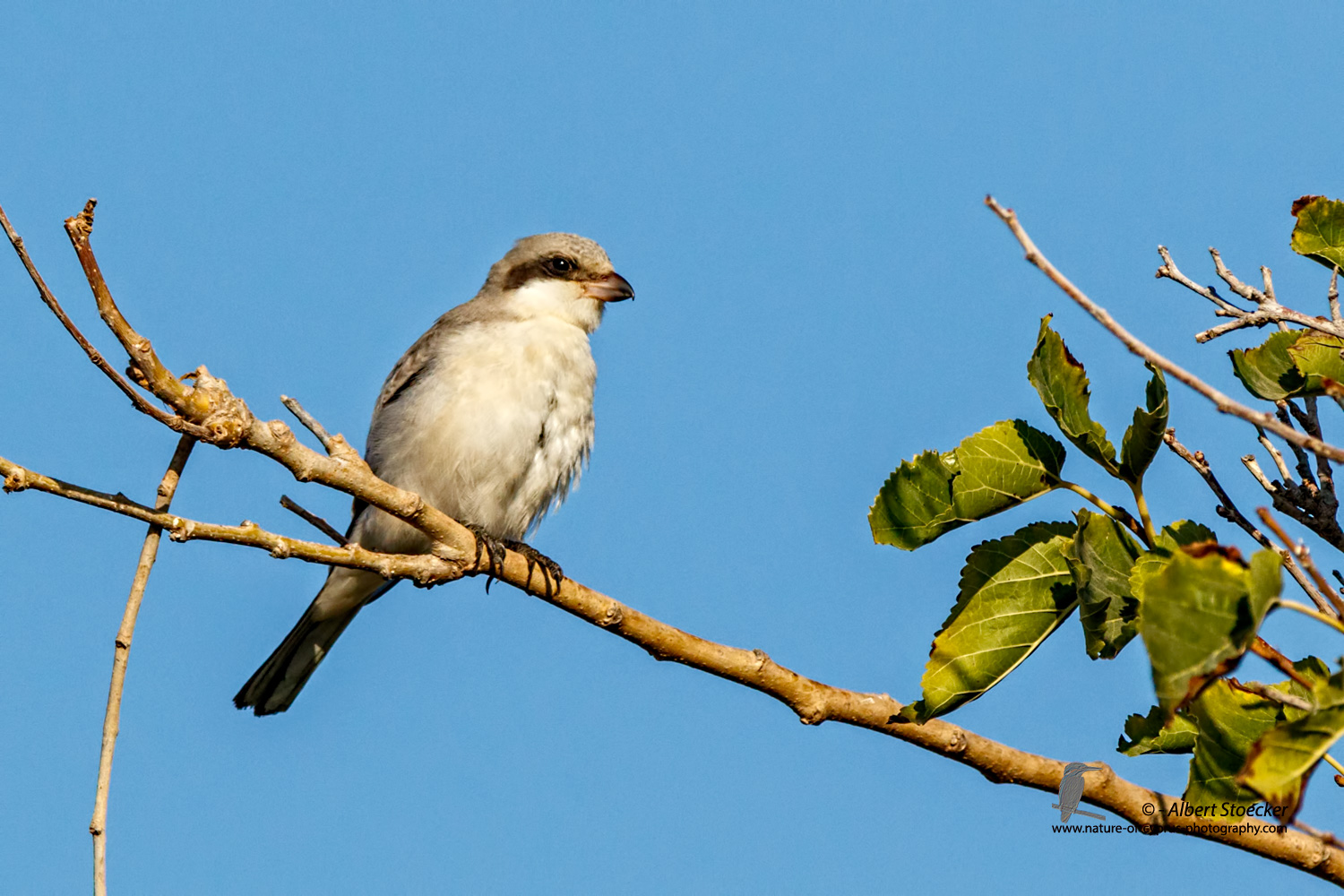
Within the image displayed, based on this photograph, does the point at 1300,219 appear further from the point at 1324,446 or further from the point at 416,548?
the point at 416,548

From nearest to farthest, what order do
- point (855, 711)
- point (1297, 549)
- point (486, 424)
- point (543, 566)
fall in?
point (1297, 549), point (855, 711), point (543, 566), point (486, 424)

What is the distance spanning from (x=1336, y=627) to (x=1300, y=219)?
1.29 meters

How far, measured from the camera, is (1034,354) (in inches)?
122

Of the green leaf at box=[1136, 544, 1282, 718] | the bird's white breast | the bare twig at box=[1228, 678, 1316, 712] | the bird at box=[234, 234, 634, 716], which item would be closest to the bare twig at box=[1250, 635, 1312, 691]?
the bare twig at box=[1228, 678, 1316, 712]

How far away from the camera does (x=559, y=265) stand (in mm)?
7461

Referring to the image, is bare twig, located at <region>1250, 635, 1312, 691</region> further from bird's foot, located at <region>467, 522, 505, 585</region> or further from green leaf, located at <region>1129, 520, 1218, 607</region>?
bird's foot, located at <region>467, 522, 505, 585</region>

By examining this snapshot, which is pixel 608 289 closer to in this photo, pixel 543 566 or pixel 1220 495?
pixel 543 566

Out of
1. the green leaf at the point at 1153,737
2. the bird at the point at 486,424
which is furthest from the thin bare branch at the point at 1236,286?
the bird at the point at 486,424

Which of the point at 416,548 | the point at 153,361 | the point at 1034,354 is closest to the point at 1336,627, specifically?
the point at 1034,354

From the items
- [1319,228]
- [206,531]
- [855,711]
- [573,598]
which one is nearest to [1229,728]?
[855,711]

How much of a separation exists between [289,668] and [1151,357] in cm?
581

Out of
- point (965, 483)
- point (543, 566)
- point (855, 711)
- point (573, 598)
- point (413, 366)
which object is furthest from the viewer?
point (413, 366)

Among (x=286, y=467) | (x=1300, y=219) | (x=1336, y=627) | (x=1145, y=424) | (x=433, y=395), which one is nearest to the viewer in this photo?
(x=1336, y=627)

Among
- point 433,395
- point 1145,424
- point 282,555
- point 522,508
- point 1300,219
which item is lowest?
point 1145,424
